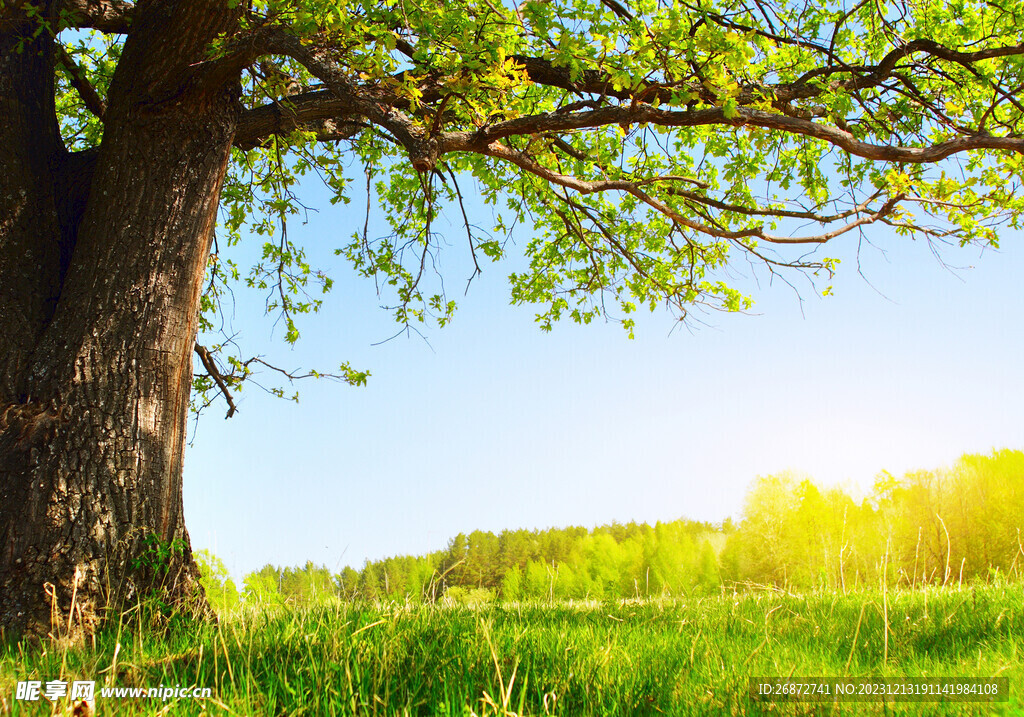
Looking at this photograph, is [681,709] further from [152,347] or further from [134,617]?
[152,347]

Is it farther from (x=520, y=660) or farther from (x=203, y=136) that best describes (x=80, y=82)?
(x=520, y=660)

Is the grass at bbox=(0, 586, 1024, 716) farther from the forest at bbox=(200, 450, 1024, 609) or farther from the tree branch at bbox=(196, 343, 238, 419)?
the forest at bbox=(200, 450, 1024, 609)

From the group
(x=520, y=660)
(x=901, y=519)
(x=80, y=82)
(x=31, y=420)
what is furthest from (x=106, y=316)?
(x=901, y=519)

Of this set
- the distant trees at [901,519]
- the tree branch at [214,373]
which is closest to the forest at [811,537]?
the distant trees at [901,519]

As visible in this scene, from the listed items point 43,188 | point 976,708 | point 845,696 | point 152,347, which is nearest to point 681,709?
point 845,696

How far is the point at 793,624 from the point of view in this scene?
158 inches

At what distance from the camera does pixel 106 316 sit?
4.95 m

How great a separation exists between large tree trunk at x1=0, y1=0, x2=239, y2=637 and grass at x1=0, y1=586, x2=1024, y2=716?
1.89 feet

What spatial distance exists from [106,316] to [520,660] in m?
4.11

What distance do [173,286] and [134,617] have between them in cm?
241

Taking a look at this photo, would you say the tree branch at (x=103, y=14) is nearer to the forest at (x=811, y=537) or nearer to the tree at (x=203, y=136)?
the tree at (x=203, y=136)

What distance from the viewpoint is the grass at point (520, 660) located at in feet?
7.95

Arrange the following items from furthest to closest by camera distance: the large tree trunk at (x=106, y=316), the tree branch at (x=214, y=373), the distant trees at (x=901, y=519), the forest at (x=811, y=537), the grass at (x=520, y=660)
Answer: the distant trees at (x=901, y=519) → the forest at (x=811, y=537) → the tree branch at (x=214, y=373) → the large tree trunk at (x=106, y=316) → the grass at (x=520, y=660)

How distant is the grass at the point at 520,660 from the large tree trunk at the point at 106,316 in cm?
57
